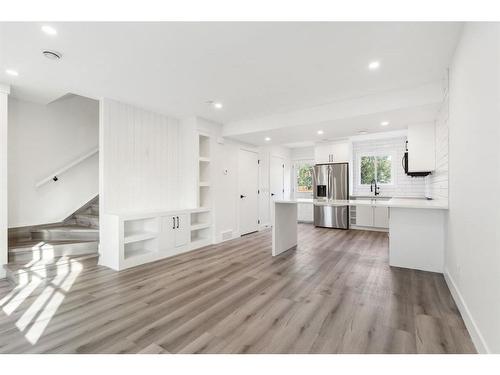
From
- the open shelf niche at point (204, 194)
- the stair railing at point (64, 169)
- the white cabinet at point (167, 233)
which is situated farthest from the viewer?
the open shelf niche at point (204, 194)

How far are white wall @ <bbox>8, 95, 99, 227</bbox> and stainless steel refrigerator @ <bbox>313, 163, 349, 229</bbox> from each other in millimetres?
5486

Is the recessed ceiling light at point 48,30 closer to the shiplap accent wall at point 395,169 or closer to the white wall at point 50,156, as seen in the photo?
the white wall at point 50,156

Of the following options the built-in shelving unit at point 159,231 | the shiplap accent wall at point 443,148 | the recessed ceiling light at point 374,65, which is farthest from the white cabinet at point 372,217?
the recessed ceiling light at point 374,65

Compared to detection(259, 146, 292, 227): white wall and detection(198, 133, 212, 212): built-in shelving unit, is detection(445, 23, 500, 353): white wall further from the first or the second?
detection(259, 146, 292, 227): white wall

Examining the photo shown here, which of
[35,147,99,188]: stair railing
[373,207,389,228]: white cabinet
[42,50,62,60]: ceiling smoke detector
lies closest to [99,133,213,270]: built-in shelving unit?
[35,147,99,188]: stair railing

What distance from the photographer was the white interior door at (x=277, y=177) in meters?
7.12

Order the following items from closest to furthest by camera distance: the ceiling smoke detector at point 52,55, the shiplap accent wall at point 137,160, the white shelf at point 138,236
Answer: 1. the ceiling smoke detector at point 52,55
2. the white shelf at point 138,236
3. the shiplap accent wall at point 137,160

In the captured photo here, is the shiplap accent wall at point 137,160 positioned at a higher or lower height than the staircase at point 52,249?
higher

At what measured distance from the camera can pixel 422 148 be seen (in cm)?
401

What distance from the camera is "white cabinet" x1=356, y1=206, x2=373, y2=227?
6.35 metres

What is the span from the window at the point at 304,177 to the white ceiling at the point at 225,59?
450 centimetres

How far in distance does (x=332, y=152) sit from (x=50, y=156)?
6.55 metres

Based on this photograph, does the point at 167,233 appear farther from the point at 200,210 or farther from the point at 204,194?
the point at 204,194

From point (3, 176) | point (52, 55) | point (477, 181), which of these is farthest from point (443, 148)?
point (3, 176)
